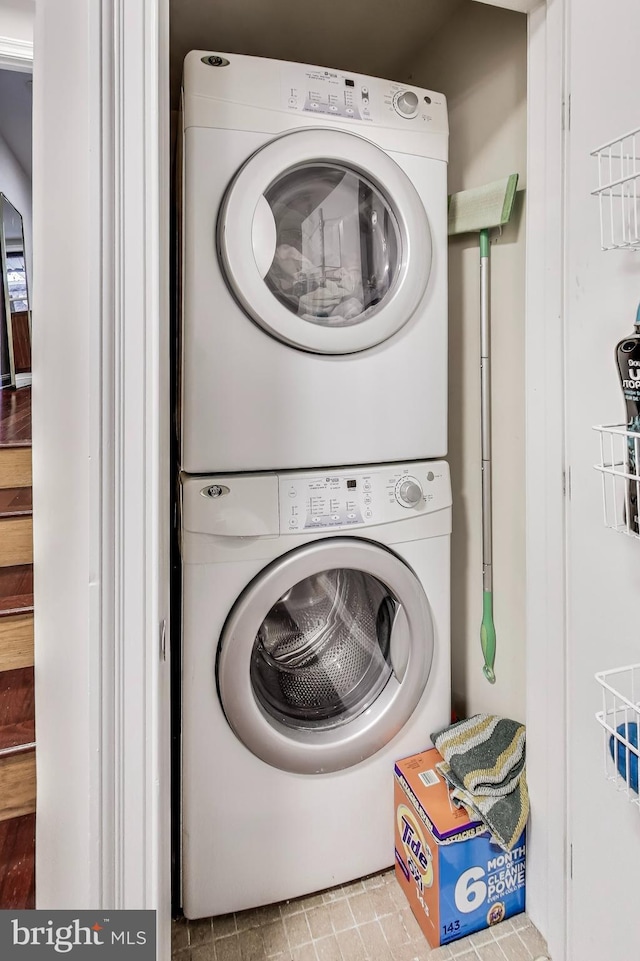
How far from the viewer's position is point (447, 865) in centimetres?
113

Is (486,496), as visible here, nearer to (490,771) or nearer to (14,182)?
(490,771)

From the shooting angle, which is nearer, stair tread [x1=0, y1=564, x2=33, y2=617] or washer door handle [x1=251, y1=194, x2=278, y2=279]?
washer door handle [x1=251, y1=194, x2=278, y2=279]

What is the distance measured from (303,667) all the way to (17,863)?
30.9 inches

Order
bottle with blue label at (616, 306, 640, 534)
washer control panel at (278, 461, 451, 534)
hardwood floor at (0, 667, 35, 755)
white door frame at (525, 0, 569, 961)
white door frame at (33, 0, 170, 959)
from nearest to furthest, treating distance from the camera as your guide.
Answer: white door frame at (33, 0, 170, 959)
bottle with blue label at (616, 306, 640, 534)
white door frame at (525, 0, 569, 961)
washer control panel at (278, 461, 451, 534)
hardwood floor at (0, 667, 35, 755)

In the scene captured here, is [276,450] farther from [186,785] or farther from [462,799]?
[462,799]

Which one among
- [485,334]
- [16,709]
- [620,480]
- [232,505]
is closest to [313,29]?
[485,334]

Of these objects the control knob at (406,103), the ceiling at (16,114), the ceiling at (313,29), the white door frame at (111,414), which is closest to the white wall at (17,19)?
the ceiling at (16,114)

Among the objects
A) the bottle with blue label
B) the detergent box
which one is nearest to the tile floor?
the detergent box

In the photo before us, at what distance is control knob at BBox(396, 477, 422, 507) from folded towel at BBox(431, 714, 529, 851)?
0.57 meters

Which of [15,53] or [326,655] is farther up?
[15,53]

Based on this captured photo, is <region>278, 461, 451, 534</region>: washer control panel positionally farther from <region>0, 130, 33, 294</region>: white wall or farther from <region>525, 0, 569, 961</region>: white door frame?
<region>0, 130, 33, 294</region>: white wall

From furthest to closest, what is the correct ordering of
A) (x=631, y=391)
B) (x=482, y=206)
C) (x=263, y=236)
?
(x=482, y=206)
(x=263, y=236)
(x=631, y=391)

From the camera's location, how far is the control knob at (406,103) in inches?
48.9

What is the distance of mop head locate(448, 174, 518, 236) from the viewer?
4.17ft
